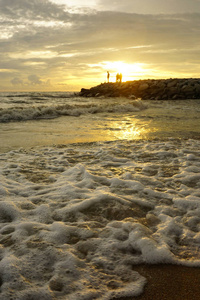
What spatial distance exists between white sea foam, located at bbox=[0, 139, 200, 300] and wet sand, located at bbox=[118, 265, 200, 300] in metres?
0.07

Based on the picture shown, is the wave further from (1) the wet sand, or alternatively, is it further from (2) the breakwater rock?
(1) the wet sand

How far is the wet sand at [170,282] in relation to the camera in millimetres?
1673

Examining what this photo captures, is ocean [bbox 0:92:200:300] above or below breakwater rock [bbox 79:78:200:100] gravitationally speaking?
below

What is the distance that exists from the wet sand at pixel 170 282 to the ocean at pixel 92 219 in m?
0.06

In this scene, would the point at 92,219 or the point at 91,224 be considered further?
the point at 92,219

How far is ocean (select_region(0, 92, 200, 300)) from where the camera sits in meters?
1.81

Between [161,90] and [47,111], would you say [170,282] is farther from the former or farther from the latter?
[161,90]

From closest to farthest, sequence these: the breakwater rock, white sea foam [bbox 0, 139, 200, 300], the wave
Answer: white sea foam [bbox 0, 139, 200, 300] < the wave < the breakwater rock

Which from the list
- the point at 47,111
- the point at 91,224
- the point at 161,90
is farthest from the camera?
the point at 161,90

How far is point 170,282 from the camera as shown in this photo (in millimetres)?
1798

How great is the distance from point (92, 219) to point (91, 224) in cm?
10

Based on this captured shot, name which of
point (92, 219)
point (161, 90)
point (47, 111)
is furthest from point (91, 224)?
point (161, 90)

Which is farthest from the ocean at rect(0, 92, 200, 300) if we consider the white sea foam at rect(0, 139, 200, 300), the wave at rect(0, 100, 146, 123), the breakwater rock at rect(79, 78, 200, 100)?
the breakwater rock at rect(79, 78, 200, 100)

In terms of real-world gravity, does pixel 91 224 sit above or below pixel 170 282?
above
